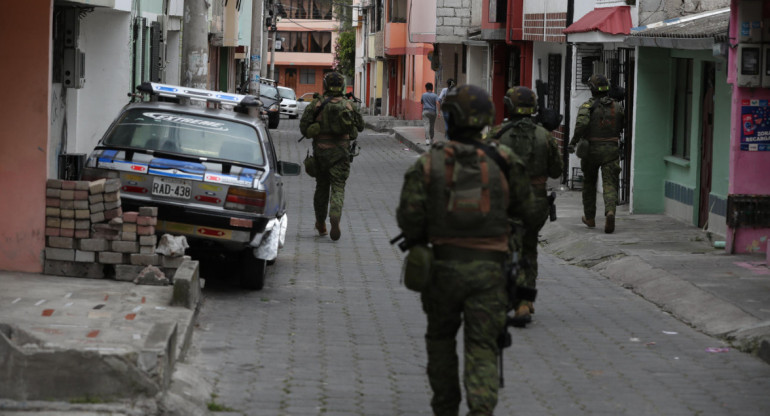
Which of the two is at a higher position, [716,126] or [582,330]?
[716,126]

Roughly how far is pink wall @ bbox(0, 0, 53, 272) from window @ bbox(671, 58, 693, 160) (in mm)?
9974

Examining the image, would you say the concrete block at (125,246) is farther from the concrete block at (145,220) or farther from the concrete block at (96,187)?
the concrete block at (96,187)

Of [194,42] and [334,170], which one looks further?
[194,42]

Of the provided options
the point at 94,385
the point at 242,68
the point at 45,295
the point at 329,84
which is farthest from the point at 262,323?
the point at 242,68

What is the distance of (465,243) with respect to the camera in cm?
620

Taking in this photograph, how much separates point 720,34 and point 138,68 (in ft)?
32.8

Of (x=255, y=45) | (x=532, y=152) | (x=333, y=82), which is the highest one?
(x=255, y=45)

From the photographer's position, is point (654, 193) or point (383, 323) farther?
point (654, 193)

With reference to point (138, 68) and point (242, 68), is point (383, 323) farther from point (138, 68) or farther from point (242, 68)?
point (242, 68)

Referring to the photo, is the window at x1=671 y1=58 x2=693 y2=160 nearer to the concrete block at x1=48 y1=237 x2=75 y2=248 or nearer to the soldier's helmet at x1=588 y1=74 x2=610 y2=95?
the soldier's helmet at x1=588 y1=74 x2=610 y2=95

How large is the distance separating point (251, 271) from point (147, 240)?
1.47 metres

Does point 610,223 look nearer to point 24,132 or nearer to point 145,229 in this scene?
point 145,229

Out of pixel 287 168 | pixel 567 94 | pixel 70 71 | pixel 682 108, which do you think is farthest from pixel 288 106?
pixel 287 168

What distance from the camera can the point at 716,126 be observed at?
15539mm
